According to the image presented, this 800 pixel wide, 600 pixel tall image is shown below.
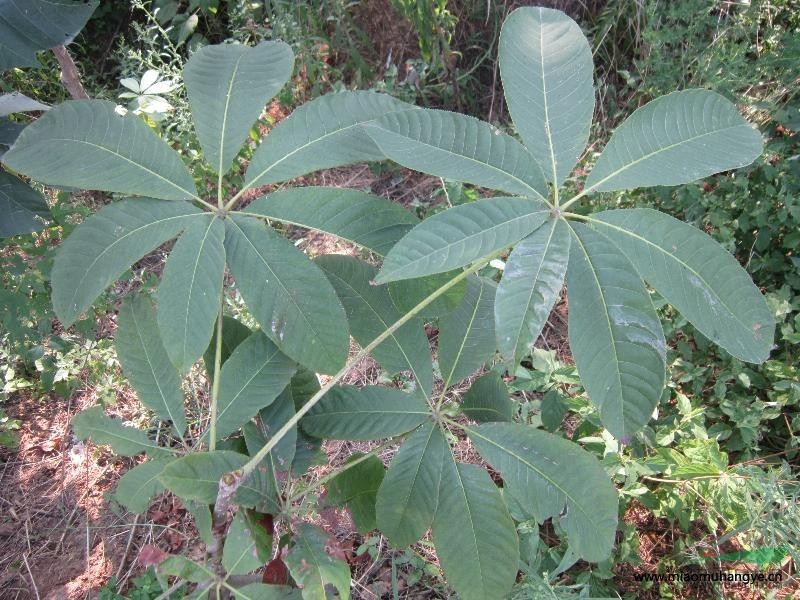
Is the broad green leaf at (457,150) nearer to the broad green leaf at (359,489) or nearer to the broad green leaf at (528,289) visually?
the broad green leaf at (528,289)

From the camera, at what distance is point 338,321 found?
0.86 meters

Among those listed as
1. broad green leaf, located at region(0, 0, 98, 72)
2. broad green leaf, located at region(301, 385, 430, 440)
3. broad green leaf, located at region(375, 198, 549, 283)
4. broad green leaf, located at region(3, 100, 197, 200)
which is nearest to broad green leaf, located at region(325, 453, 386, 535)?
broad green leaf, located at region(301, 385, 430, 440)

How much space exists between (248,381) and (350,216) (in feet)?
1.05

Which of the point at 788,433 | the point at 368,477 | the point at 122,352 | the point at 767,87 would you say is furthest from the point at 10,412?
the point at 767,87

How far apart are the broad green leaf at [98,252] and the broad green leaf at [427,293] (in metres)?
0.37

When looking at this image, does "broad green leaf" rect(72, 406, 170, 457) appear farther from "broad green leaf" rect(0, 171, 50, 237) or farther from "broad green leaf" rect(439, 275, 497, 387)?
"broad green leaf" rect(439, 275, 497, 387)

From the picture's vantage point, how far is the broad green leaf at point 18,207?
1.17 meters

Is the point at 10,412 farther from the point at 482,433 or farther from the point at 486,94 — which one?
the point at 486,94

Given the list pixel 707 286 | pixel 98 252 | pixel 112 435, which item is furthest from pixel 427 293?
pixel 112 435

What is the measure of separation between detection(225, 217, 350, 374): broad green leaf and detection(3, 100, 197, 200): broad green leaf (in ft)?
0.56

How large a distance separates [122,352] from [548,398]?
1207 mm

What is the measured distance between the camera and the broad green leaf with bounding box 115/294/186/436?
1064mm

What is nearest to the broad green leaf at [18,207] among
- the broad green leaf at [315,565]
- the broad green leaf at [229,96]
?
the broad green leaf at [229,96]

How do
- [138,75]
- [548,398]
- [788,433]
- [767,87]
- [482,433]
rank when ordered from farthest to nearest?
[138,75] → [767,87] → [788,433] → [548,398] → [482,433]
